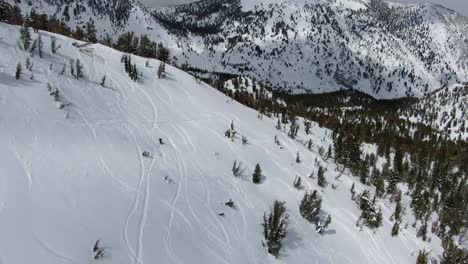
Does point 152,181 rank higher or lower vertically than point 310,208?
higher

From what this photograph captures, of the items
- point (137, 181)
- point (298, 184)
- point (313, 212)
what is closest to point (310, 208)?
point (313, 212)

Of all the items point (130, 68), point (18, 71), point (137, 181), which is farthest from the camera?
point (130, 68)

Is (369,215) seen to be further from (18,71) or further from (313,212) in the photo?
(18,71)

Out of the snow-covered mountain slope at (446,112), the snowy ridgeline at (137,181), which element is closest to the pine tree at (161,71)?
the snowy ridgeline at (137,181)

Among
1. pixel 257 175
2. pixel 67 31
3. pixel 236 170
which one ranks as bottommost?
pixel 257 175

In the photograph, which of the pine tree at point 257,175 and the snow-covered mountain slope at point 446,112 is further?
the snow-covered mountain slope at point 446,112

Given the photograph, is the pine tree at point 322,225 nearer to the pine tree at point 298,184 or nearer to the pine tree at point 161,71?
the pine tree at point 298,184

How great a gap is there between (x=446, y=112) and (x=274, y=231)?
15483cm

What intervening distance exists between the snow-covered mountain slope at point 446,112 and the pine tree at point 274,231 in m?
119

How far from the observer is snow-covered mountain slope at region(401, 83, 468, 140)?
125m

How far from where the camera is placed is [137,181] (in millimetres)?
10875

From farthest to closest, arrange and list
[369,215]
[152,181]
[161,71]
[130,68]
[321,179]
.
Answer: [161,71], [130,68], [321,179], [369,215], [152,181]

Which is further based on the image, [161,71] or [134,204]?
[161,71]

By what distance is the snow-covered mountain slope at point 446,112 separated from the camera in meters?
125
